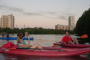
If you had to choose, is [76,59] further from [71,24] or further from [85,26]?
[71,24]

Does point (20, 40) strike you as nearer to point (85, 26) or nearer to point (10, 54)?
point (10, 54)

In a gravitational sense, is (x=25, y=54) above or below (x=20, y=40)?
below

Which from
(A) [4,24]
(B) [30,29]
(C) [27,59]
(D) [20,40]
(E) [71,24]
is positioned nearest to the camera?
(C) [27,59]

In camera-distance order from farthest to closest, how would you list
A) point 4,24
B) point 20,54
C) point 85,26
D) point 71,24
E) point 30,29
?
point 4,24, point 71,24, point 30,29, point 85,26, point 20,54

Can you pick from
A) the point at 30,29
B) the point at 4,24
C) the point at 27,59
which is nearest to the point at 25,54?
the point at 27,59

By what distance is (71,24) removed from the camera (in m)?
102

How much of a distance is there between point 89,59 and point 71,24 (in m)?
Answer: 98.5

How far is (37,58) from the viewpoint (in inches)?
226

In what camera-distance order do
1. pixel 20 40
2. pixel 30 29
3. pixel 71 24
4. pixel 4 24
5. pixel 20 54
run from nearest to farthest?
1. pixel 20 40
2. pixel 20 54
3. pixel 30 29
4. pixel 71 24
5. pixel 4 24

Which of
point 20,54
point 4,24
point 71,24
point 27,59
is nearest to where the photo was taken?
point 27,59

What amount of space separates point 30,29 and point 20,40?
83.2 metres

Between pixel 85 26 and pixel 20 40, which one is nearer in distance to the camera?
pixel 20 40

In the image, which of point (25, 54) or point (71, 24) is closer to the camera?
point (25, 54)

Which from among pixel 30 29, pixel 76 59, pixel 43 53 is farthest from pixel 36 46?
pixel 30 29
